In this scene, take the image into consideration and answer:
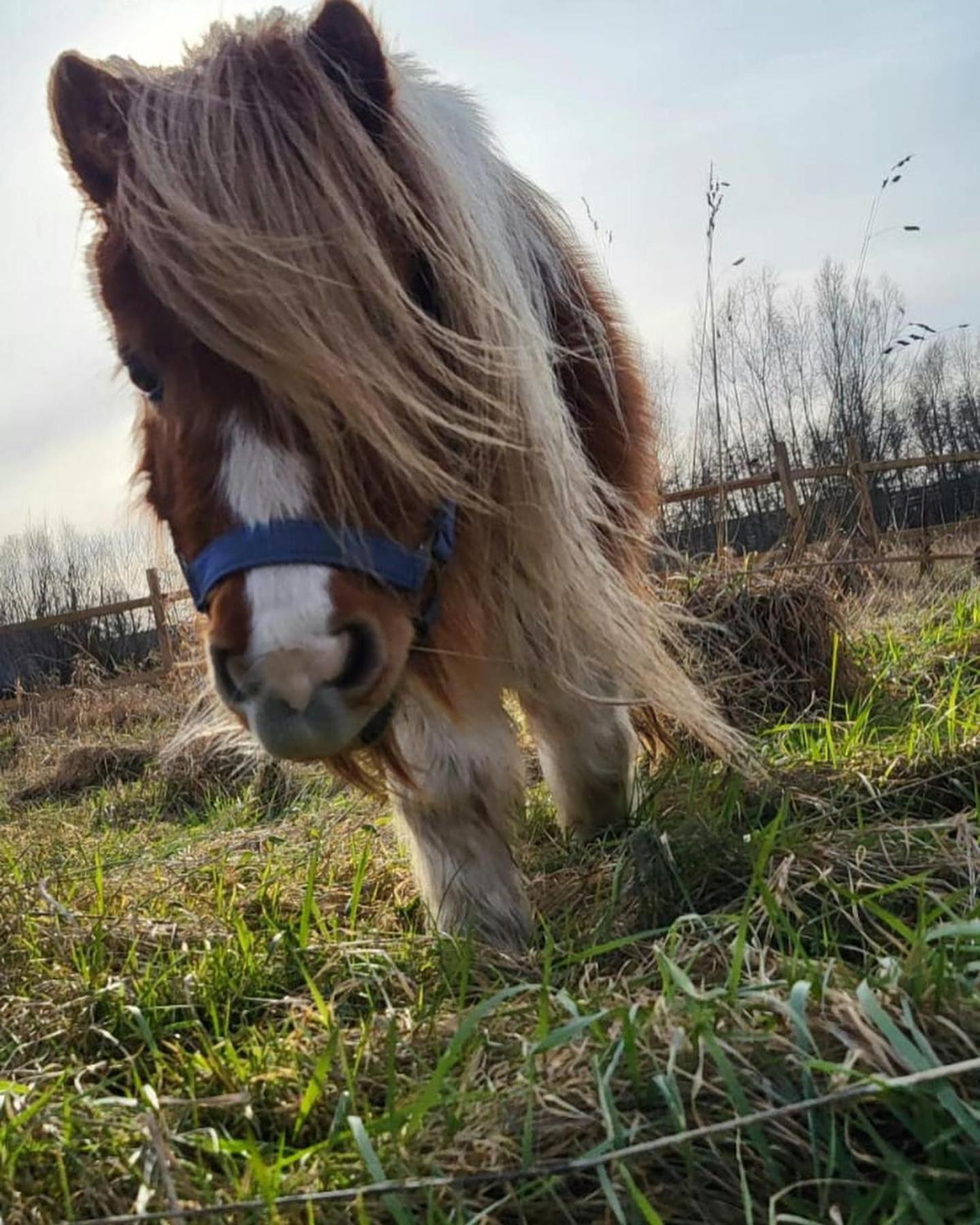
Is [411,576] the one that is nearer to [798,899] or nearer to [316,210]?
[316,210]

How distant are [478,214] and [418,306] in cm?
35

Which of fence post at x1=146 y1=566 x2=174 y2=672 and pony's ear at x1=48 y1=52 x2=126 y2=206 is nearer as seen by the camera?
pony's ear at x1=48 y1=52 x2=126 y2=206

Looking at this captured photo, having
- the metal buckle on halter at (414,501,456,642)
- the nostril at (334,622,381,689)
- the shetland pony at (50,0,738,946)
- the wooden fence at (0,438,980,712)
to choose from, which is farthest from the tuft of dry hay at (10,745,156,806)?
the nostril at (334,622,381,689)

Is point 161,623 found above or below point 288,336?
below

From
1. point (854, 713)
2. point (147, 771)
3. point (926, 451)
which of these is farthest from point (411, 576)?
point (926, 451)

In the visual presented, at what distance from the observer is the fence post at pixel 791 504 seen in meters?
4.76

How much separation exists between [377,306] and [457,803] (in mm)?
1043

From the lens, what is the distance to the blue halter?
141 centimetres

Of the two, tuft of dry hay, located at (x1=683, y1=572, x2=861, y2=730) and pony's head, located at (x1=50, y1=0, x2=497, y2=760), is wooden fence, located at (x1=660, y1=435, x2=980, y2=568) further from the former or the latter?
pony's head, located at (x1=50, y1=0, x2=497, y2=760)

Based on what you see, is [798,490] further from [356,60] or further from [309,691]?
[309,691]

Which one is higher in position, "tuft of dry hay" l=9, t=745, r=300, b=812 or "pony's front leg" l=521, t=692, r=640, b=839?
"pony's front leg" l=521, t=692, r=640, b=839

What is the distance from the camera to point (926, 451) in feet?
108

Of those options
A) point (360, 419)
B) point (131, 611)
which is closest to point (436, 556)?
point (360, 419)

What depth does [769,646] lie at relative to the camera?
361 centimetres
